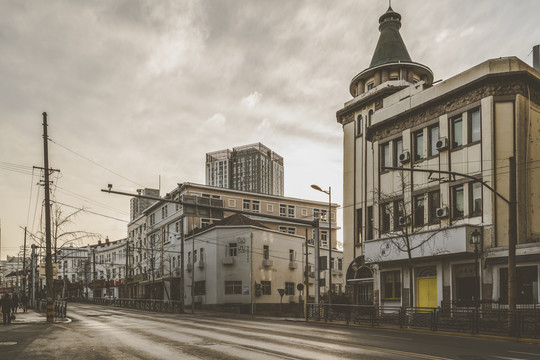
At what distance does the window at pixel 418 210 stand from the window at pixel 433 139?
8.63 feet

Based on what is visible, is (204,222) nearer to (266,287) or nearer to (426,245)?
(266,287)

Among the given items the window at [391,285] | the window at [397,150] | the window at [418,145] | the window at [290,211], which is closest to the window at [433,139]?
the window at [418,145]

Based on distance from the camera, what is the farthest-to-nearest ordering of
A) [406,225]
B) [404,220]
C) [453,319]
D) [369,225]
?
[369,225] → [404,220] → [406,225] → [453,319]

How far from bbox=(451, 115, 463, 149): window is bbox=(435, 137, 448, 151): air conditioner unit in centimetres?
46

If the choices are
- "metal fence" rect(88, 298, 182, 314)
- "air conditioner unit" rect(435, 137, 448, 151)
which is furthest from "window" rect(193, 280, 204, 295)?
"air conditioner unit" rect(435, 137, 448, 151)

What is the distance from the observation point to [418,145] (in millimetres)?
32125

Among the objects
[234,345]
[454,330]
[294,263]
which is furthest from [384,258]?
[294,263]

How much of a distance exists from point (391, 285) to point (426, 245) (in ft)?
17.1

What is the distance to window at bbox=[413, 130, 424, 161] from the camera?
31.6 m

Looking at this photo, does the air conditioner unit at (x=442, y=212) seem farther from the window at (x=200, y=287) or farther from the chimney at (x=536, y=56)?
the window at (x=200, y=287)

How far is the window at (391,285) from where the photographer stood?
32219 millimetres

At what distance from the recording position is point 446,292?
2803 cm

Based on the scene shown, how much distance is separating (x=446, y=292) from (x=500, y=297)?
3268mm

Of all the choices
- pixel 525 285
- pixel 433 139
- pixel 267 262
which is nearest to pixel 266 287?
pixel 267 262
